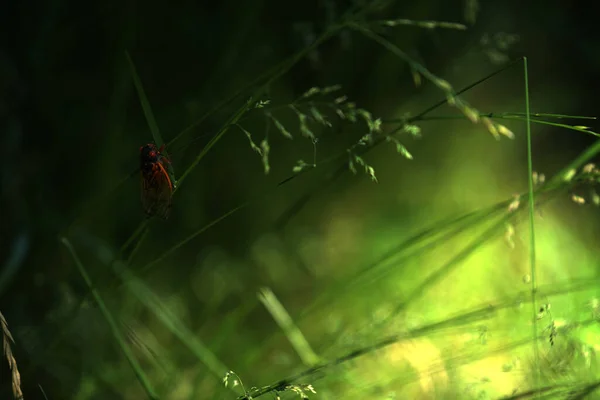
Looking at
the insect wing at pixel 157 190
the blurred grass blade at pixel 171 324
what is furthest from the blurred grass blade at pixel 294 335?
the insect wing at pixel 157 190

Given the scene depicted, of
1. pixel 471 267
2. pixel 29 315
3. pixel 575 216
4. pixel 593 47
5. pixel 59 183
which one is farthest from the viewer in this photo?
pixel 593 47

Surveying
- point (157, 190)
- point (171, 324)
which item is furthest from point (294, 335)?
point (157, 190)

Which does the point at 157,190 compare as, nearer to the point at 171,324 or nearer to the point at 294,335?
the point at 171,324

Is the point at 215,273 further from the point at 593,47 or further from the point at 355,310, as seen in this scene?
the point at 593,47

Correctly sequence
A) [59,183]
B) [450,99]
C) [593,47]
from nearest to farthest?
[450,99] → [59,183] → [593,47]

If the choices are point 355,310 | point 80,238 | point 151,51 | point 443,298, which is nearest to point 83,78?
point 151,51

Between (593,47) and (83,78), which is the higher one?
(83,78)
